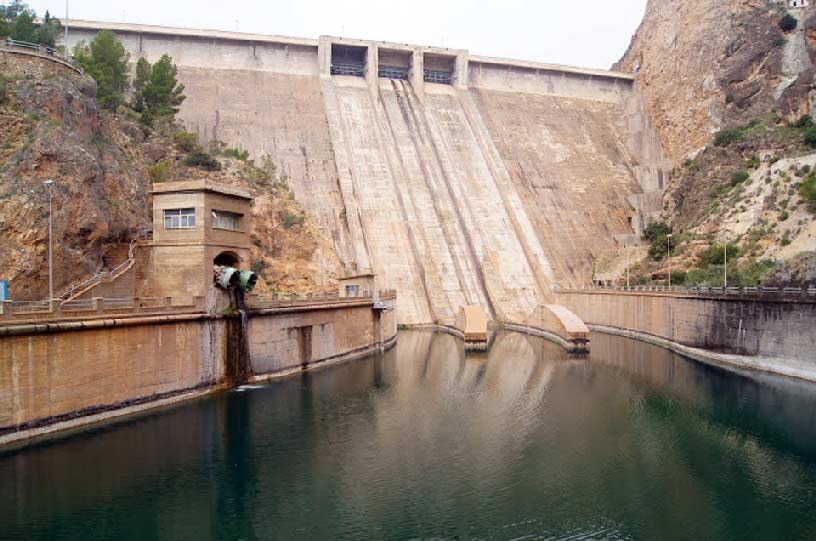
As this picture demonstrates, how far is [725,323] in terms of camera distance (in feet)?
125

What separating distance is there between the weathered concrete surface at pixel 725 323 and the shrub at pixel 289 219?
79.2 ft

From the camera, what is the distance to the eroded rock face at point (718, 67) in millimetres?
62812

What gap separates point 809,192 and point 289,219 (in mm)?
34816

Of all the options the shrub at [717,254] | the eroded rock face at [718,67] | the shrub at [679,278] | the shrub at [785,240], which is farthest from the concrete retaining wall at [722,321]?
the eroded rock face at [718,67]

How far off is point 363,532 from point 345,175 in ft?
162

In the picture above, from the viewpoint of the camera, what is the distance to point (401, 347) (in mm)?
46062

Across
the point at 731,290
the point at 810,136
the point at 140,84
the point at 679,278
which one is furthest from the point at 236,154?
the point at 810,136

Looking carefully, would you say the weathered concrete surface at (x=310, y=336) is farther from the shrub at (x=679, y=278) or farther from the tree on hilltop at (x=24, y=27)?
the tree on hilltop at (x=24, y=27)

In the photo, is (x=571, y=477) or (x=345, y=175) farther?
(x=345, y=175)

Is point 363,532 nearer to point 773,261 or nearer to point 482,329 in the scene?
point 482,329

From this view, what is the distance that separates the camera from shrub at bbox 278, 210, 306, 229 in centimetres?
5028

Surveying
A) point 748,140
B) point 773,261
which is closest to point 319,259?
point 773,261

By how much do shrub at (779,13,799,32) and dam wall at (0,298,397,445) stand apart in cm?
5304

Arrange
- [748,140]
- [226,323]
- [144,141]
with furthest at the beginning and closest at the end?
[748,140] → [144,141] → [226,323]
